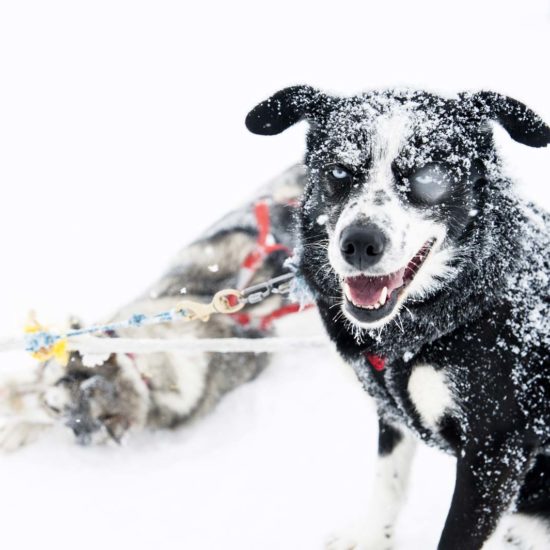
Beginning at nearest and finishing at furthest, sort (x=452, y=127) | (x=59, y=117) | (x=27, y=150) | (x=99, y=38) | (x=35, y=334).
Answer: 1. (x=452, y=127)
2. (x=35, y=334)
3. (x=27, y=150)
4. (x=59, y=117)
5. (x=99, y=38)

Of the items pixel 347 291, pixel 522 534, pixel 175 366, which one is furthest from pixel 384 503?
pixel 175 366

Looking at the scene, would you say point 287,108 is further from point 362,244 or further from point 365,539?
point 365,539

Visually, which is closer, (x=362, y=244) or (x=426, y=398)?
(x=362, y=244)

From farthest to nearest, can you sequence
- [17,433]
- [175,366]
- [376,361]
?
[175,366]
[17,433]
[376,361]

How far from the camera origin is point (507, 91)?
18.9 ft

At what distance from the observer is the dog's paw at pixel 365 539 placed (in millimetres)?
2562

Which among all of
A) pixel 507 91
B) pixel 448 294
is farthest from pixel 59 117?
pixel 448 294

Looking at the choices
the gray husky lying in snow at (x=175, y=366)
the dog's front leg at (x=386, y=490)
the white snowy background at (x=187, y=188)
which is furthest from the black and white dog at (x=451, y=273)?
the gray husky lying in snow at (x=175, y=366)

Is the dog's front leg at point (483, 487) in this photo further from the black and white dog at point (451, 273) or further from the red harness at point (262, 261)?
the red harness at point (262, 261)

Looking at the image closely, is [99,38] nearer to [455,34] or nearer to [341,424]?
[455,34]

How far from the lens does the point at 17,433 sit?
3.28 metres

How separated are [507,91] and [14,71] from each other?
563 cm

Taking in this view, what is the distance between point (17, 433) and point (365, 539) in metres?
1.81

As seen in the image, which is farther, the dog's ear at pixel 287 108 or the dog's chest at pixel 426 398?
the dog's ear at pixel 287 108
